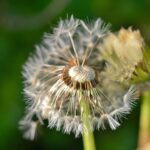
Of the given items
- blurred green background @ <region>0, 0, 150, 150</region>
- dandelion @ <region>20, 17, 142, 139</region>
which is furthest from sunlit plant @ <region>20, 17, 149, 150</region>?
blurred green background @ <region>0, 0, 150, 150</region>

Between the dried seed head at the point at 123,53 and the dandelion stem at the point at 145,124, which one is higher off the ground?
the dried seed head at the point at 123,53

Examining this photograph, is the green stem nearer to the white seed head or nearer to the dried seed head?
the white seed head

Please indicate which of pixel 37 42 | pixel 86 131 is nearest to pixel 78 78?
pixel 86 131

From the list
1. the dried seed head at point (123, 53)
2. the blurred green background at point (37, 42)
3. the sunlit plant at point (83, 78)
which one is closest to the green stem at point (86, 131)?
the sunlit plant at point (83, 78)

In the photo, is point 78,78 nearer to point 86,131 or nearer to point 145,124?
point 86,131

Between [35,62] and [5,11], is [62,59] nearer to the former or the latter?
[35,62]

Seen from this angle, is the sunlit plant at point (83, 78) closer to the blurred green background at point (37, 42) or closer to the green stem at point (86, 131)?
the green stem at point (86, 131)
